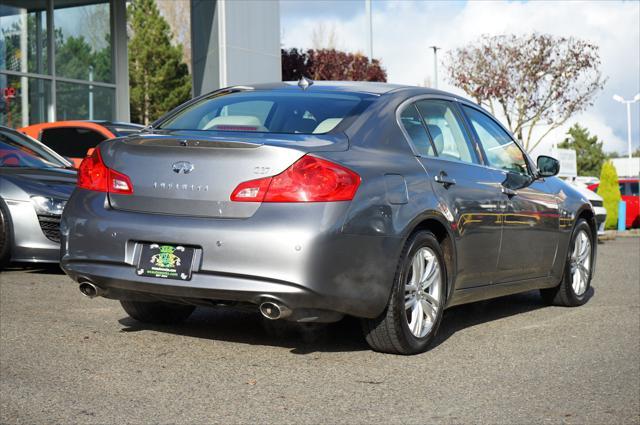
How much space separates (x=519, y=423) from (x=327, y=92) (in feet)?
8.42

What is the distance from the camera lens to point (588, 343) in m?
6.43

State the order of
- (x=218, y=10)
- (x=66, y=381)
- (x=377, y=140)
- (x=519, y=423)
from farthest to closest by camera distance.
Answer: (x=218, y=10), (x=377, y=140), (x=66, y=381), (x=519, y=423)

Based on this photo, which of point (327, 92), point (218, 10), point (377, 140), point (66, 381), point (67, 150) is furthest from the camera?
point (218, 10)

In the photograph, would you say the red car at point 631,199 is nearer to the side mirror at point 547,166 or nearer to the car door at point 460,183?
the side mirror at point 547,166

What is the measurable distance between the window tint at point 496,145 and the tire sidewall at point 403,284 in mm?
1234

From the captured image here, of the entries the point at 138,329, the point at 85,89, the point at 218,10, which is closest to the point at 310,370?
the point at 138,329

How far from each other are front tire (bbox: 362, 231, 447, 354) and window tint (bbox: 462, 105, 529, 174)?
4.25ft

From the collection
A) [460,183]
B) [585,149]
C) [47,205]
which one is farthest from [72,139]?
[585,149]

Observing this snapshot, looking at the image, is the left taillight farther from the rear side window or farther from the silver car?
the rear side window

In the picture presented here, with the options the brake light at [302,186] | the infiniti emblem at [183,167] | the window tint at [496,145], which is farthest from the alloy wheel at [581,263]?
the infiniti emblem at [183,167]

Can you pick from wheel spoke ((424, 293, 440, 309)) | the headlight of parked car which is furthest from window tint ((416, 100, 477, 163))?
the headlight of parked car

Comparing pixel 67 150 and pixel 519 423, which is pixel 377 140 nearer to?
pixel 519 423

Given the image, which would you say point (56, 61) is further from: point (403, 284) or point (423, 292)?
point (403, 284)

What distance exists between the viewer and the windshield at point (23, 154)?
9.73m
